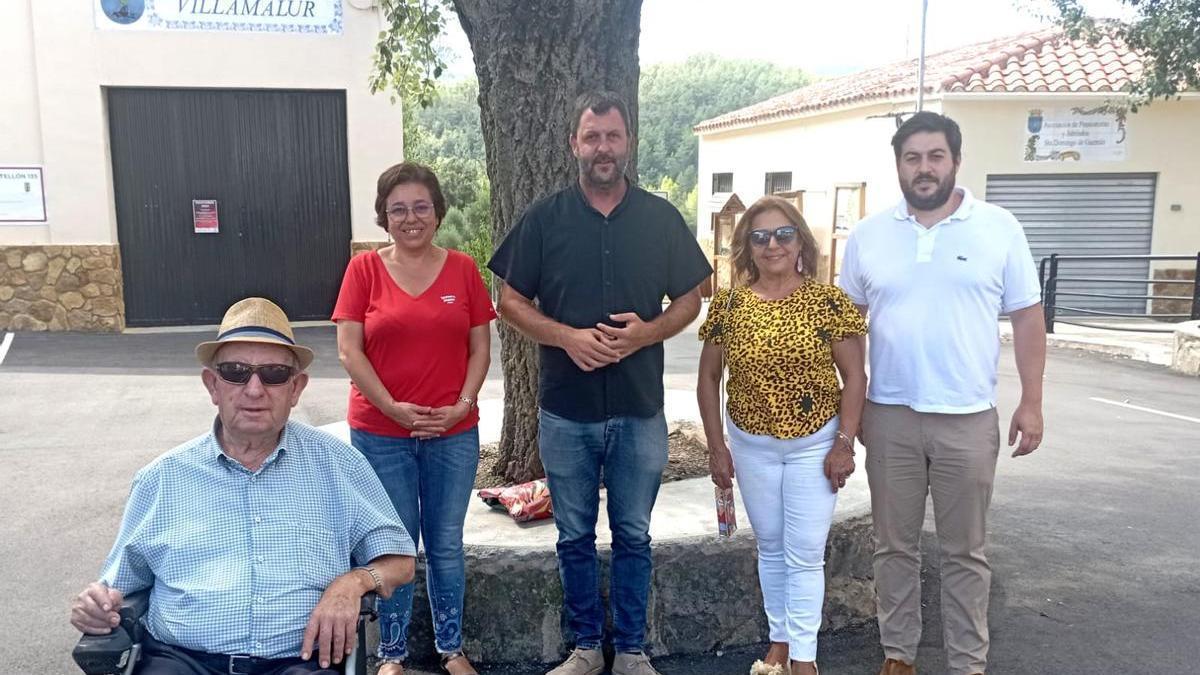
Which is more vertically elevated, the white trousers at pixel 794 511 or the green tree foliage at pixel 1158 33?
the green tree foliage at pixel 1158 33

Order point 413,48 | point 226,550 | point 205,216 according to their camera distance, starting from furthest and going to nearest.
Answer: point 205,216
point 413,48
point 226,550

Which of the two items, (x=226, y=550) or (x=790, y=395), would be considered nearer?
(x=226, y=550)

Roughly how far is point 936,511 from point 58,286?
41.3ft

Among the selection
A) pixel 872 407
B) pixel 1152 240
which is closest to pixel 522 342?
pixel 872 407

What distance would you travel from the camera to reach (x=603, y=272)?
3.30m

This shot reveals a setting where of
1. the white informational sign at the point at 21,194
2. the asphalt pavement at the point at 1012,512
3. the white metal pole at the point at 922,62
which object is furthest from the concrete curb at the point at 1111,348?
the white informational sign at the point at 21,194

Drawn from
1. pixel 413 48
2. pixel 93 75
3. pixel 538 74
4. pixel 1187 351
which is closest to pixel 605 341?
pixel 538 74

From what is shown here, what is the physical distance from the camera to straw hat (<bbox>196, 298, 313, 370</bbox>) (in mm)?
2572

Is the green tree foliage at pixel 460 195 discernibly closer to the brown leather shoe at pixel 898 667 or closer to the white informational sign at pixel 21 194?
the brown leather shoe at pixel 898 667

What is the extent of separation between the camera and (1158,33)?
11938mm

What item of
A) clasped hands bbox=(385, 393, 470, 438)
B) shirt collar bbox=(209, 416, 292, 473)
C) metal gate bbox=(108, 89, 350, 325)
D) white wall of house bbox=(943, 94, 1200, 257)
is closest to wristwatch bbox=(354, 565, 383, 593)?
shirt collar bbox=(209, 416, 292, 473)

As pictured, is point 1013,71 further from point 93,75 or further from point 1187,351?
point 93,75

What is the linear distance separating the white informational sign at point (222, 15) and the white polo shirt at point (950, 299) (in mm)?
11398

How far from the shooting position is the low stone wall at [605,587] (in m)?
3.70
